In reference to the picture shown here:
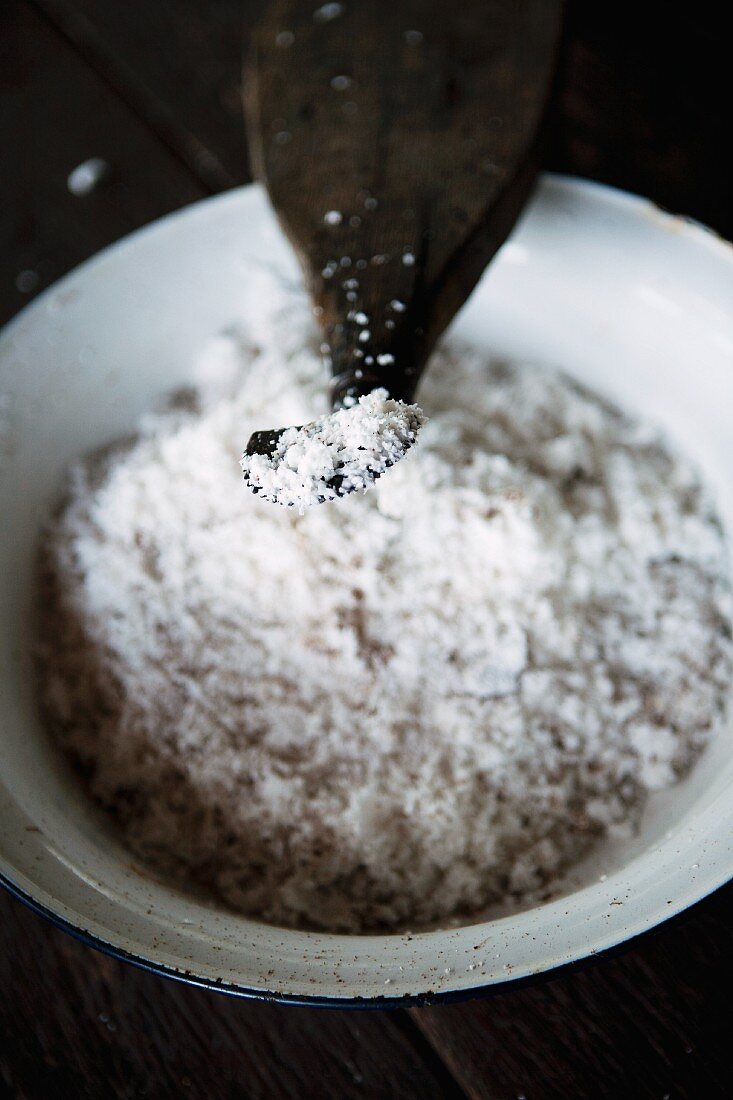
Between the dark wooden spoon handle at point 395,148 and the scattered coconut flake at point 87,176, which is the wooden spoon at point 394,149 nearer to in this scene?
the dark wooden spoon handle at point 395,148

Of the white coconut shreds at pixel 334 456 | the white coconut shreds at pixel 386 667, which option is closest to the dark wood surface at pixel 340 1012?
the white coconut shreds at pixel 386 667

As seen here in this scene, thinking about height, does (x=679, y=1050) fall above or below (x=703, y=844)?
below

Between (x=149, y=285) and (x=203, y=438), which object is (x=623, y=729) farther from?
(x=149, y=285)

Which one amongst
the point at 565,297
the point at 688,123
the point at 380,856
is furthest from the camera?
the point at 688,123

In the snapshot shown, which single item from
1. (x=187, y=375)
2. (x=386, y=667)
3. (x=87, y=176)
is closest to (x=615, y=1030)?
(x=386, y=667)

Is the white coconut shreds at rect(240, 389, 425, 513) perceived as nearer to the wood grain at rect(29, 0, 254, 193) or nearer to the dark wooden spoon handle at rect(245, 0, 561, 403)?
the dark wooden spoon handle at rect(245, 0, 561, 403)

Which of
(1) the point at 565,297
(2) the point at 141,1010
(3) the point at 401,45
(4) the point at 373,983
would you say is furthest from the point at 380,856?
(3) the point at 401,45

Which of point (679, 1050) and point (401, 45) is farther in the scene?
point (401, 45)

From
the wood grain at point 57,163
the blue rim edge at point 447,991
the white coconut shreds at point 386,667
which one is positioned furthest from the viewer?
the wood grain at point 57,163
